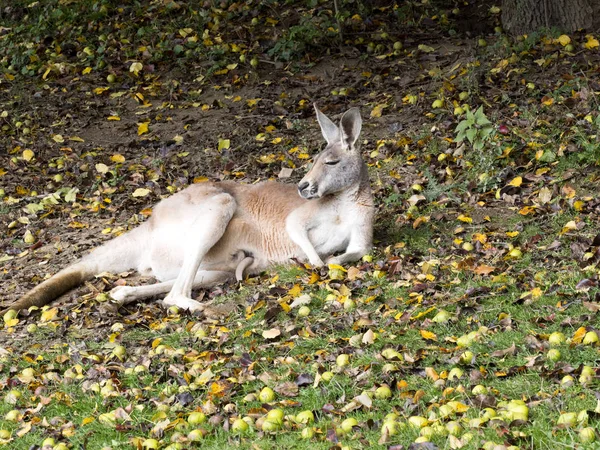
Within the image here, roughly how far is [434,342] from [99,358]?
2.19 metres

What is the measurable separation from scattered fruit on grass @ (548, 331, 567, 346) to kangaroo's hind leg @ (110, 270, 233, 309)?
9.31 ft

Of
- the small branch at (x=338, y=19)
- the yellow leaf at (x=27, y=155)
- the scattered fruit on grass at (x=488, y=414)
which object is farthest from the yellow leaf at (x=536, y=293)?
the yellow leaf at (x=27, y=155)

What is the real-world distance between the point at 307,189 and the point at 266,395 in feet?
8.19

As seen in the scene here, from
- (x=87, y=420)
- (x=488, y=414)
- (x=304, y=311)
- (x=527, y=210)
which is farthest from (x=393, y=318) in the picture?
(x=527, y=210)

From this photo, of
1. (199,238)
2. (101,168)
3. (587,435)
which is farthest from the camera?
(101,168)

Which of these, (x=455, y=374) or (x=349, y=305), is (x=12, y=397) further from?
(x=455, y=374)

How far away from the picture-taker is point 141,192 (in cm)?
970

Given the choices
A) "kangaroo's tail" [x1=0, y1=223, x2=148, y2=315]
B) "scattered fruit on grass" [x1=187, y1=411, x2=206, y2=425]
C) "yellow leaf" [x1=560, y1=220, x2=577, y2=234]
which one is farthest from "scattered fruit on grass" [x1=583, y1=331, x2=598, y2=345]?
"kangaroo's tail" [x1=0, y1=223, x2=148, y2=315]

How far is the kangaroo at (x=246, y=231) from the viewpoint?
746 cm

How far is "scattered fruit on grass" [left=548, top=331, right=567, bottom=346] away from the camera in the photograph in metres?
5.28

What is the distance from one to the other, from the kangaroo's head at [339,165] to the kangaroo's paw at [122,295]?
60.7 inches

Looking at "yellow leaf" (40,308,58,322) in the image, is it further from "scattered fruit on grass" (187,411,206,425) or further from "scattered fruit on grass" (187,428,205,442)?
"scattered fruit on grass" (187,428,205,442)

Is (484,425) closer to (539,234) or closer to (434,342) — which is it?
(434,342)

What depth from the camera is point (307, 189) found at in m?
7.39
